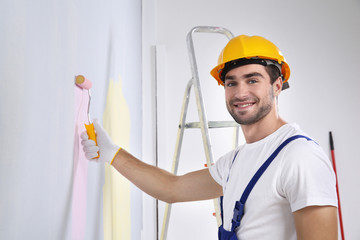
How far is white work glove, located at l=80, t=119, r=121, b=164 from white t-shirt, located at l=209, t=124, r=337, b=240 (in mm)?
460

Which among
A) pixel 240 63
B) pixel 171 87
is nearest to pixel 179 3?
pixel 171 87

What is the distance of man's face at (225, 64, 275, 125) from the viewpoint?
114 cm

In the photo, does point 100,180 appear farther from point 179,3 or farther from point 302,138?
point 179,3

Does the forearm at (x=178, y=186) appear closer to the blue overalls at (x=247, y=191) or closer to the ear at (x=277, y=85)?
the blue overalls at (x=247, y=191)

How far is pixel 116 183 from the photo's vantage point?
4.31ft

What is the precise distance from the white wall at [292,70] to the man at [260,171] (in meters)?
1.28

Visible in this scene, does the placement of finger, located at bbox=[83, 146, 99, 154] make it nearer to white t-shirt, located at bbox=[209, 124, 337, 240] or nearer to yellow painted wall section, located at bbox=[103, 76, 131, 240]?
yellow painted wall section, located at bbox=[103, 76, 131, 240]

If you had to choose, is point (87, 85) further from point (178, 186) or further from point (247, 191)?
point (178, 186)

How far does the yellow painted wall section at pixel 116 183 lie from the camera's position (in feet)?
3.78

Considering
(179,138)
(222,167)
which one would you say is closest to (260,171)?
(222,167)

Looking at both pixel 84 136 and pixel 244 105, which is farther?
pixel 244 105

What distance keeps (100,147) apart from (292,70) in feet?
7.82

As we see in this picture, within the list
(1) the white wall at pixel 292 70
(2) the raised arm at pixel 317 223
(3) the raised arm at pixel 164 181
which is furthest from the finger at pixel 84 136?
(1) the white wall at pixel 292 70

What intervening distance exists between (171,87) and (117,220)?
5.30 feet
